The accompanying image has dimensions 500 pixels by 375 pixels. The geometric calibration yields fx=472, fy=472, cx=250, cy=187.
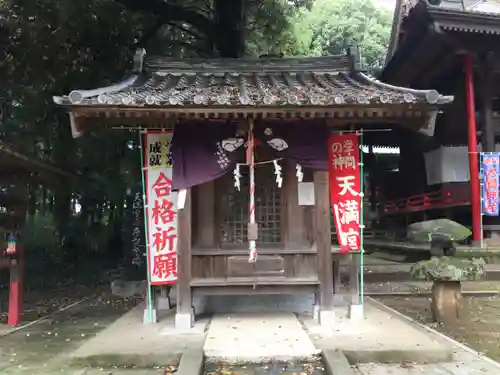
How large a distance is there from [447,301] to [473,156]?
269 inches

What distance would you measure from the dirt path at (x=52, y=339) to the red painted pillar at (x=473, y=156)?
10.1m

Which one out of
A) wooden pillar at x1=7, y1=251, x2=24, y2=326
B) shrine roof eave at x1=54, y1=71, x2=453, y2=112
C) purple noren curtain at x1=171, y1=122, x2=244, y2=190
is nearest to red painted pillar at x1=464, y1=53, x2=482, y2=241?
shrine roof eave at x1=54, y1=71, x2=453, y2=112

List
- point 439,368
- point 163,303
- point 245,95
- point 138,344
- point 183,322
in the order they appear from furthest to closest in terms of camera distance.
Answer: point 163,303, point 183,322, point 245,95, point 138,344, point 439,368

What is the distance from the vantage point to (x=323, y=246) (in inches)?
324

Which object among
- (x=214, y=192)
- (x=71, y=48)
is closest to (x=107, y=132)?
(x=71, y=48)

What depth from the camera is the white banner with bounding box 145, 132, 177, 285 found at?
27.5 feet

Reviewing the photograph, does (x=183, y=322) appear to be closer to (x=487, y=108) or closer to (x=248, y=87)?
(x=248, y=87)

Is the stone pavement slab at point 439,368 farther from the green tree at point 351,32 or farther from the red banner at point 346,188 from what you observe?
the green tree at point 351,32

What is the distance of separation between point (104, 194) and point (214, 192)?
882 centimetres

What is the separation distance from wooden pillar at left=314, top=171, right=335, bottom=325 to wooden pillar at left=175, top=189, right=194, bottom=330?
222 centimetres

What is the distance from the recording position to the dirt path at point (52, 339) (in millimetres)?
6428

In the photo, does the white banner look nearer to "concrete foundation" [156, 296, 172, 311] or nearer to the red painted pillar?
"concrete foundation" [156, 296, 172, 311]

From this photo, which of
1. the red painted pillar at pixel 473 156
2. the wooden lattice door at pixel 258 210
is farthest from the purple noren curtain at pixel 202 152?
the red painted pillar at pixel 473 156

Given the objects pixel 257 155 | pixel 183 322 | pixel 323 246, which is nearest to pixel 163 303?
pixel 183 322
